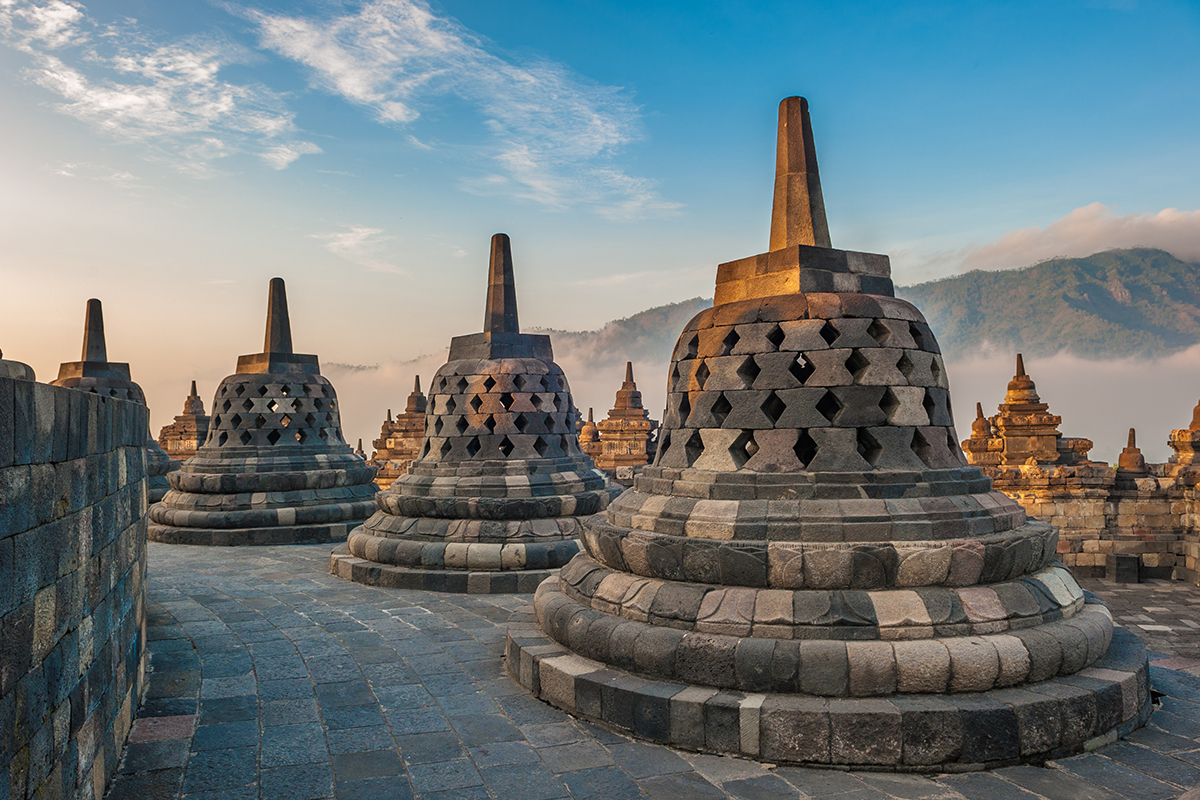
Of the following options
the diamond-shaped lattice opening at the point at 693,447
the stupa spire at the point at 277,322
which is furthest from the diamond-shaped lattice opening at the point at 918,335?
the stupa spire at the point at 277,322

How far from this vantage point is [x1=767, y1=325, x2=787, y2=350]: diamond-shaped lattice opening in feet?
18.2

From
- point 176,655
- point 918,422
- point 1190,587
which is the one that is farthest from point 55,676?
point 1190,587

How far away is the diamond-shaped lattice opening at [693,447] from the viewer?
19.2ft

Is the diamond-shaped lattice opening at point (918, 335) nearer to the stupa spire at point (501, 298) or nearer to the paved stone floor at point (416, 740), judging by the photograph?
the paved stone floor at point (416, 740)

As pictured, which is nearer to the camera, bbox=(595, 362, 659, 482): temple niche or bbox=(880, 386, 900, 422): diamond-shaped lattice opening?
bbox=(880, 386, 900, 422): diamond-shaped lattice opening

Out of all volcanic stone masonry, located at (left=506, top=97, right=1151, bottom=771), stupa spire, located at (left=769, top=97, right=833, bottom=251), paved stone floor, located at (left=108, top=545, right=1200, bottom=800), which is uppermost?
stupa spire, located at (left=769, top=97, right=833, bottom=251)

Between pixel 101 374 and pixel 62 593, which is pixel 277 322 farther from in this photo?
pixel 62 593

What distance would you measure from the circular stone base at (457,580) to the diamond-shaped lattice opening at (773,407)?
14.1 feet

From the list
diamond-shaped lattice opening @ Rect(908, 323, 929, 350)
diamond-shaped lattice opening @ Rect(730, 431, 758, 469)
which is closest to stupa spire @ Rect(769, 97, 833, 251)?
diamond-shaped lattice opening @ Rect(908, 323, 929, 350)

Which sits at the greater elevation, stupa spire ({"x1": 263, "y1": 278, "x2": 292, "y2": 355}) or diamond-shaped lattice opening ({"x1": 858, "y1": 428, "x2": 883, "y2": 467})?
stupa spire ({"x1": 263, "y1": 278, "x2": 292, "y2": 355})

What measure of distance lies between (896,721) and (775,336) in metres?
2.55

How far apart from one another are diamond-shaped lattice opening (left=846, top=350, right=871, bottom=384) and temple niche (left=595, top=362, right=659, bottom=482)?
21.5 metres

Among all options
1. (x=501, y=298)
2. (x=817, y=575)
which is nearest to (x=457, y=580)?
(x=501, y=298)

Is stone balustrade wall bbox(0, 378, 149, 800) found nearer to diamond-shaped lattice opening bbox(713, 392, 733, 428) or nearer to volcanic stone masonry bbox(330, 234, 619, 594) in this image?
diamond-shaped lattice opening bbox(713, 392, 733, 428)
